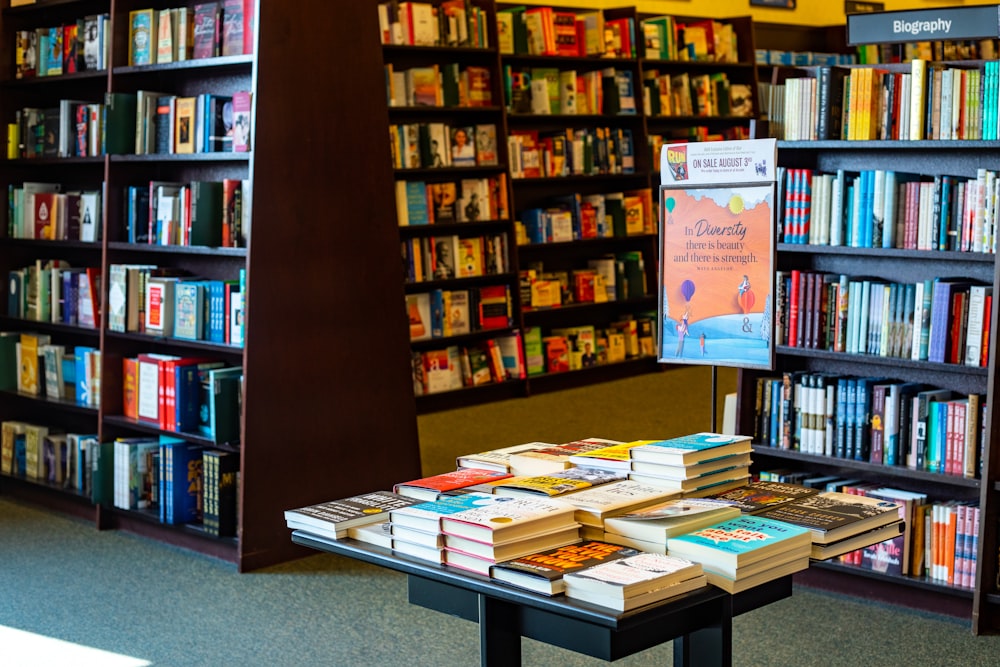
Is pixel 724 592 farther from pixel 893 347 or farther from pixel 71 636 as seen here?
pixel 71 636

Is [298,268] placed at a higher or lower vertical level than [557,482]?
higher

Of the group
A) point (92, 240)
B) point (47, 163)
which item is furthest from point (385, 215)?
point (47, 163)

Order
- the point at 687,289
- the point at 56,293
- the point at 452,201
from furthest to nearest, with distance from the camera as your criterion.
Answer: the point at 452,201 < the point at 56,293 < the point at 687,289

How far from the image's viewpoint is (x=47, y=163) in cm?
561

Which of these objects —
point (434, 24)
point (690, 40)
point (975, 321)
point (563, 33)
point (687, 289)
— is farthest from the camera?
point (690, 40)

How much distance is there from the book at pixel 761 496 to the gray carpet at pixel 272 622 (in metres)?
1.22

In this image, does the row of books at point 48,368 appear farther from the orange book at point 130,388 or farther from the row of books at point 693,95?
the row of books at point 693,95

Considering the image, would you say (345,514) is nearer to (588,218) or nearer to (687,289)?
(687,289)

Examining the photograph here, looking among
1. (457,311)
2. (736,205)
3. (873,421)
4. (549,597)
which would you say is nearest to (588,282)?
(457,311)

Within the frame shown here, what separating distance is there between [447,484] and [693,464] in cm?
50

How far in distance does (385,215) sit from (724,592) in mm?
3039

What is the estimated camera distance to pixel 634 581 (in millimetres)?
1945

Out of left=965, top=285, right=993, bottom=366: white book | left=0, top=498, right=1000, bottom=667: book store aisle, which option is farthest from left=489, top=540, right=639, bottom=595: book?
left=965, top=285, right=993, bottom=366: white book

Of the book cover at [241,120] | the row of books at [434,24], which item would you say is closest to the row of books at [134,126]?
the book cover at [241,120]
